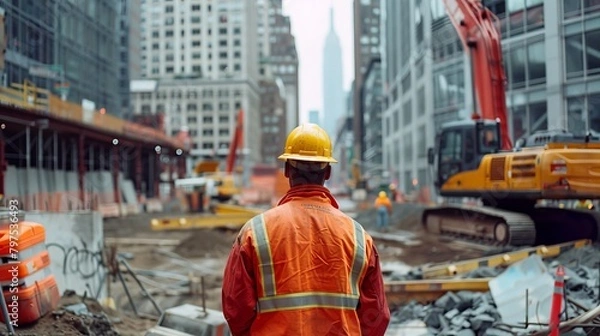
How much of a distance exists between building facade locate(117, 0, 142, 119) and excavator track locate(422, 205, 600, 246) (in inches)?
363

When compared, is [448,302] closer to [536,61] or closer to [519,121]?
[536,61]

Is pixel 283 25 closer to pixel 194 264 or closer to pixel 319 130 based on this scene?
pixel 194 264

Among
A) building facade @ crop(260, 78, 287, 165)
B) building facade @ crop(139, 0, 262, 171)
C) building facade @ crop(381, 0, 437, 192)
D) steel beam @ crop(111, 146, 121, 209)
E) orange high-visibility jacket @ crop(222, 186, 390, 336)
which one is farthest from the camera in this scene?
building facade @ crop(260, 78, 287, 165)

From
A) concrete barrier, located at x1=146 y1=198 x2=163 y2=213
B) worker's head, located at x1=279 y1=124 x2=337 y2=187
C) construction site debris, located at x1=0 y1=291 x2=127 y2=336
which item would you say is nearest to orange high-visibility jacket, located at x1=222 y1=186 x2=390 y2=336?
worker's head, located at x1=279 y1=124 x2=337 y2=187

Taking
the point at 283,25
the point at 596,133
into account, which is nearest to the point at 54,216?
the point at 596,133

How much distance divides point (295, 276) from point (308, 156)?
1.78ft

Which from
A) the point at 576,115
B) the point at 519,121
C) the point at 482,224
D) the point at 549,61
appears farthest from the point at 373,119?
the point at 576,115

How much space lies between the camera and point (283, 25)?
21984 millimetres

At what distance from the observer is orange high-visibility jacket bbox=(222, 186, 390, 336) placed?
2395 mm

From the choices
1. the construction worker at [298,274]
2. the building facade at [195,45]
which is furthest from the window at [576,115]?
the construction worker at [298,274]

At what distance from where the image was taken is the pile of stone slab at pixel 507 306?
5.48 meters

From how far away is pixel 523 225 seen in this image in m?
11.1

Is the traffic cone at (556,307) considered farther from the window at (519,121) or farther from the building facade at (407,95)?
the building facade at (407,95)

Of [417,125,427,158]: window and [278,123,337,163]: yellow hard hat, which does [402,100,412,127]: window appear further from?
[278,123,337,163]: yellow hard hat
